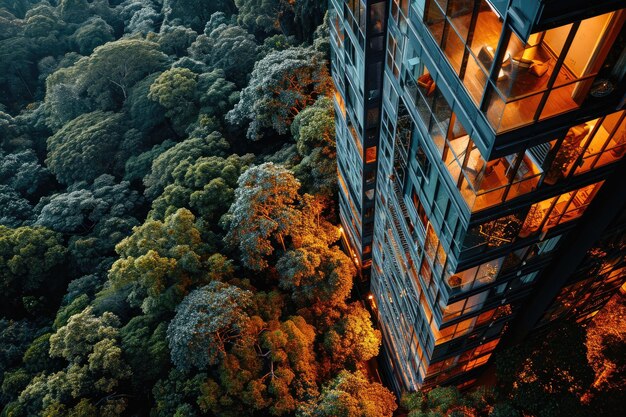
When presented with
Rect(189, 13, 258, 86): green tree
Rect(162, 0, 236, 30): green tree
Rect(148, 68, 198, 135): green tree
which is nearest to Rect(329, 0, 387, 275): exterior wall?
Rect(148, 68, 198, 135): green tree

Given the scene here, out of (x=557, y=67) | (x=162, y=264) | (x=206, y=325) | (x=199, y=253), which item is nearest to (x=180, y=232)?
(x=199, y=253)

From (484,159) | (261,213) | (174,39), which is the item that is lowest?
(484,159)

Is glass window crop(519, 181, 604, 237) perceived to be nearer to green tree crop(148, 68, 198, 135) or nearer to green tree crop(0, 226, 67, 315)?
green tree crop(0, 226, 67, 315)

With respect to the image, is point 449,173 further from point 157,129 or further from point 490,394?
point 157,129

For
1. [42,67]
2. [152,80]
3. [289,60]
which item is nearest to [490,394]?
[289,60]

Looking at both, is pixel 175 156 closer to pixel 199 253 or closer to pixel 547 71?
pixel 199 253
